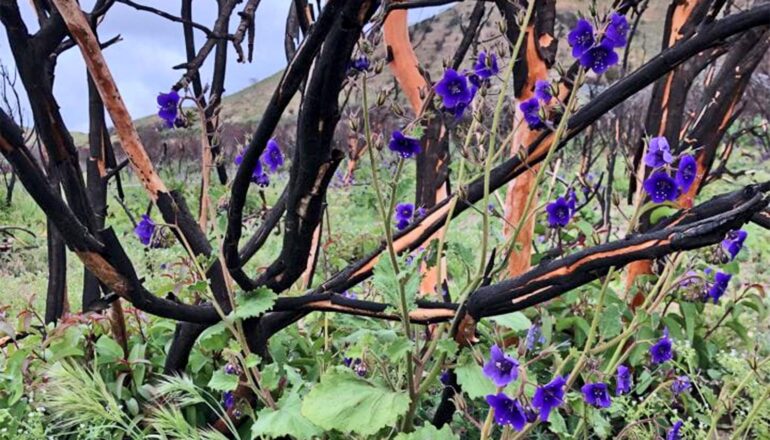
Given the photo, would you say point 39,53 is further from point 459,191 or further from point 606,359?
point 606,359

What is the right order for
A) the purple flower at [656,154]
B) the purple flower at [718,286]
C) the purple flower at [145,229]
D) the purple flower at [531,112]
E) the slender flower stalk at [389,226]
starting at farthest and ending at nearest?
1. the purple flower at [718,286]
2. the purple flower at [145,229]
3. the purple flower at [531,112]
4. the purple flower at [656,154]
5. the slender flower stalk at [389,226]

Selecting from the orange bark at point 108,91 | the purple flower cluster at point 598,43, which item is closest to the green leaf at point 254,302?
the orange bark at point 108,91

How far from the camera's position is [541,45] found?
2.31 m

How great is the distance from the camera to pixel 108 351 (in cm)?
188

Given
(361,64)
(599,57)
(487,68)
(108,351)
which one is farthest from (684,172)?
(108,351)

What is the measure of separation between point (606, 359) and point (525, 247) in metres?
0.44

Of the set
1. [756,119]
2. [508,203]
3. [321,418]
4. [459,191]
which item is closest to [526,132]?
[508,203]

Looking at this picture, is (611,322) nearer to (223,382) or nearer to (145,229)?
(223,382)

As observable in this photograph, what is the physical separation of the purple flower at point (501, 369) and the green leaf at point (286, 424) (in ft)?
1.18

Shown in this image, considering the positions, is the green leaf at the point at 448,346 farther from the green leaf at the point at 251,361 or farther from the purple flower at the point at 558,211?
the purple flower at the point at 558,211

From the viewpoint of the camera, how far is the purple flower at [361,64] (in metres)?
1.31

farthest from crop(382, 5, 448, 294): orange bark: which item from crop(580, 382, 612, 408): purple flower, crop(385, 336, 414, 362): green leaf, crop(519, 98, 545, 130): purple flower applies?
crop(385, 336, 414, 362): green leaf

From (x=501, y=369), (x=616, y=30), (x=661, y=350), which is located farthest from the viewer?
(x=661, y=350)

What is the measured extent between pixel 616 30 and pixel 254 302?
838mm
